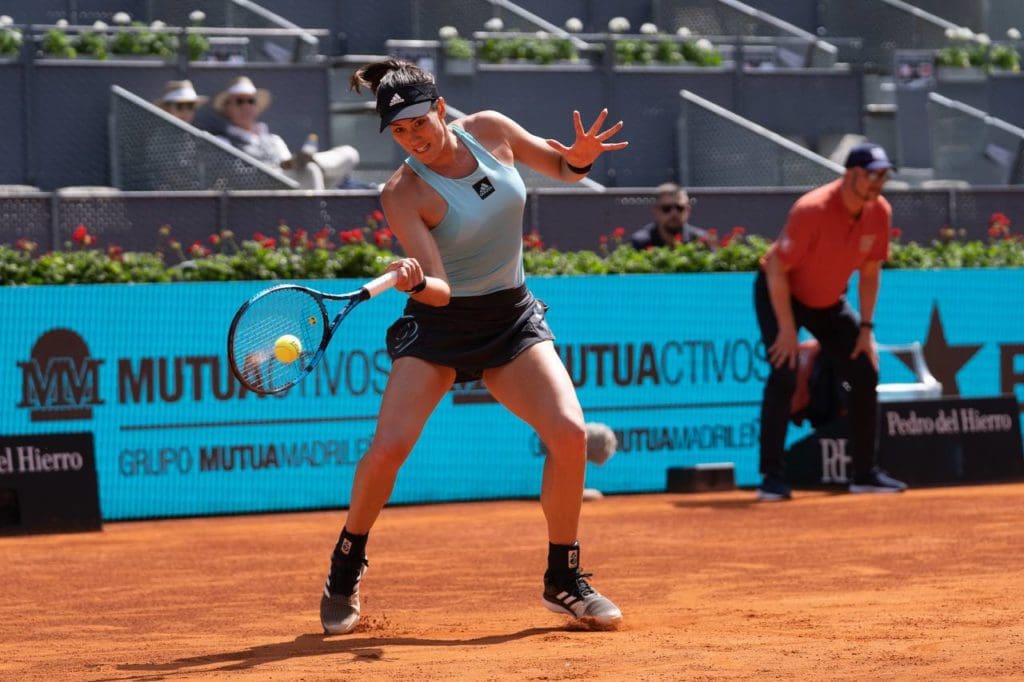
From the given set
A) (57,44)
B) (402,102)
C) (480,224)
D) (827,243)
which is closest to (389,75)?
(402,102)

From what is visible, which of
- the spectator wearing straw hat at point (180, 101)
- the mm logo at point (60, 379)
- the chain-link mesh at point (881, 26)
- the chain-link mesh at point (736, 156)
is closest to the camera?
the mm logo at point (60, 379)

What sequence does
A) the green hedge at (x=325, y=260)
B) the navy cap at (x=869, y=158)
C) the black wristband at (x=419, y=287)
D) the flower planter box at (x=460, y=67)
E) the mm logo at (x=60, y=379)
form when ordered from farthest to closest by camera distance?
the flower planter box at (x=460, y=67)
the green hedge at (x=325, y=260)
the mm logo at (x=60, y=379)
the navy cap at (x=869, y=158)
the black wristband at (x=419, y=287)

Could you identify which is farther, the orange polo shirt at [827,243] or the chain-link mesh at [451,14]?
the chain-link mesh at [451,14]

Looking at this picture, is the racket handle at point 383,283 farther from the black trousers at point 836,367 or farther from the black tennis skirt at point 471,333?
the black trousers at point 836,367

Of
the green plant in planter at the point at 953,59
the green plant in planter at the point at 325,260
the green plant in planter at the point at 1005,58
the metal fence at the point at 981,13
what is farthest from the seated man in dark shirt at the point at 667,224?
the metal fence at the point at 981,13

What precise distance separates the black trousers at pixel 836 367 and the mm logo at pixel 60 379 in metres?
3.99

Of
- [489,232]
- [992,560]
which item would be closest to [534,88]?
[992,560]

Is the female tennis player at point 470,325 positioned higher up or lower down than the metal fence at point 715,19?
lower down

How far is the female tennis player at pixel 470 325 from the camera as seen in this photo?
5.79 metres

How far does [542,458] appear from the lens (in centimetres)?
1142

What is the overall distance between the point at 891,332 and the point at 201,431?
4.79 m

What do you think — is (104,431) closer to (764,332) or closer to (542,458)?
(542,458)

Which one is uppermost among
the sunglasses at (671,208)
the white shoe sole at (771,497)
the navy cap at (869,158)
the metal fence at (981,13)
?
the metal fence at (981,13)

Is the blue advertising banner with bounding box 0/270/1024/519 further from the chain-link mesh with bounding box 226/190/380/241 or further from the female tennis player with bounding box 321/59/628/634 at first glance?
the female tennis player with bounding box 321/59/628/634
